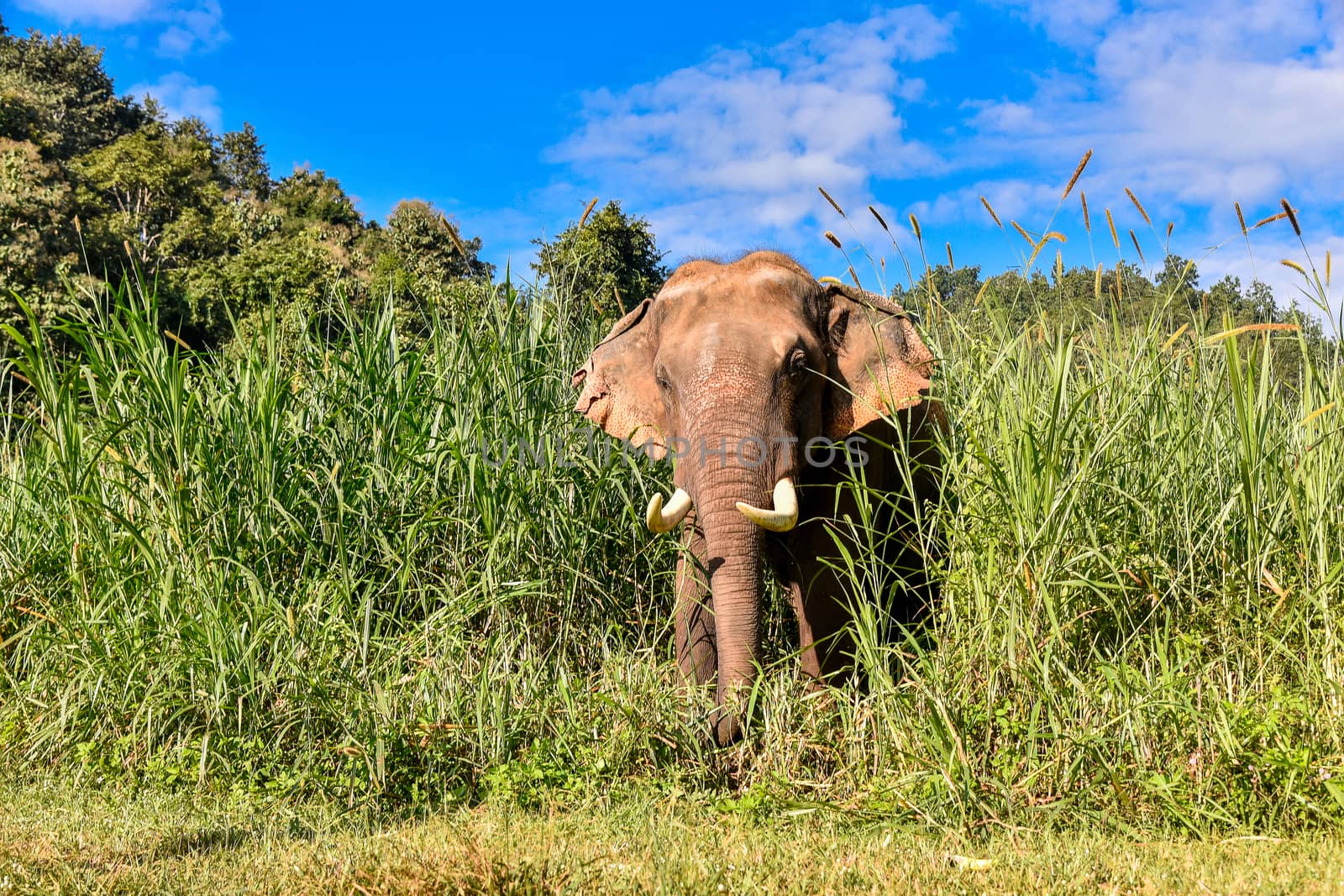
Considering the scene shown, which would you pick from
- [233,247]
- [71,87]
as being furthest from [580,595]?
[71,87]

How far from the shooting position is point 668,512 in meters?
4.64

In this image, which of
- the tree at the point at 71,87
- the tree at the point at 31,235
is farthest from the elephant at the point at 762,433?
the tree at the point at 71,87

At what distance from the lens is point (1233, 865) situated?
3.22 m

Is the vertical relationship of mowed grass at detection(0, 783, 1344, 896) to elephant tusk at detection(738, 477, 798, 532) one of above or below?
below

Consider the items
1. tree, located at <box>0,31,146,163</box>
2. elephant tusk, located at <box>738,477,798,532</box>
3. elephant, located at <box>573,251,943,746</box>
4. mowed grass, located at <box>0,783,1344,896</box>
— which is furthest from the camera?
tree, located at <box>0,31,146,163</box>

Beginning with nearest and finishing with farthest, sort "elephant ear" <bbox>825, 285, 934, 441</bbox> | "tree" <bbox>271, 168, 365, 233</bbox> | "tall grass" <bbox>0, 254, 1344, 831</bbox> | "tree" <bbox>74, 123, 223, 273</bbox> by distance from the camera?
"tall grass" <bbox>0, 254, 1344, 831</bbox>, "elephant ear" <bbox>825, 285, 934, 441</bbox>, "tree" <bbox>74, 123, 223, 273</bbox>, "tree" <bbox>271, 168, 365, 233</bbox>

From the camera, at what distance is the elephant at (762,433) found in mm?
4551

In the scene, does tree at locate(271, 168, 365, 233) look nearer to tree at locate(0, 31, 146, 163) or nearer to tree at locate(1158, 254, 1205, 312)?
tree at locate(0, 31, 146, 163)

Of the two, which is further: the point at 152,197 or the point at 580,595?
the point at 152,197

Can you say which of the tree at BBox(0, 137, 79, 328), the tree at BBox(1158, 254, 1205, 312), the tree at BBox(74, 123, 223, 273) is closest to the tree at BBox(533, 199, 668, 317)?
the tree at BBox(1158, 254, 1205, 312)

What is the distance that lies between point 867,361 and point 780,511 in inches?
45.6

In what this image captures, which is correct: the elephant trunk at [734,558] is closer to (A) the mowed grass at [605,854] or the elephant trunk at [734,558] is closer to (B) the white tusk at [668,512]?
(B) the white tusk at [668,512]

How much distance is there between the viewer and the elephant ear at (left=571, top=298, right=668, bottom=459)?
5.30m

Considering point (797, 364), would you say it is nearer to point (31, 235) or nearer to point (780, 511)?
point (780, 511)
